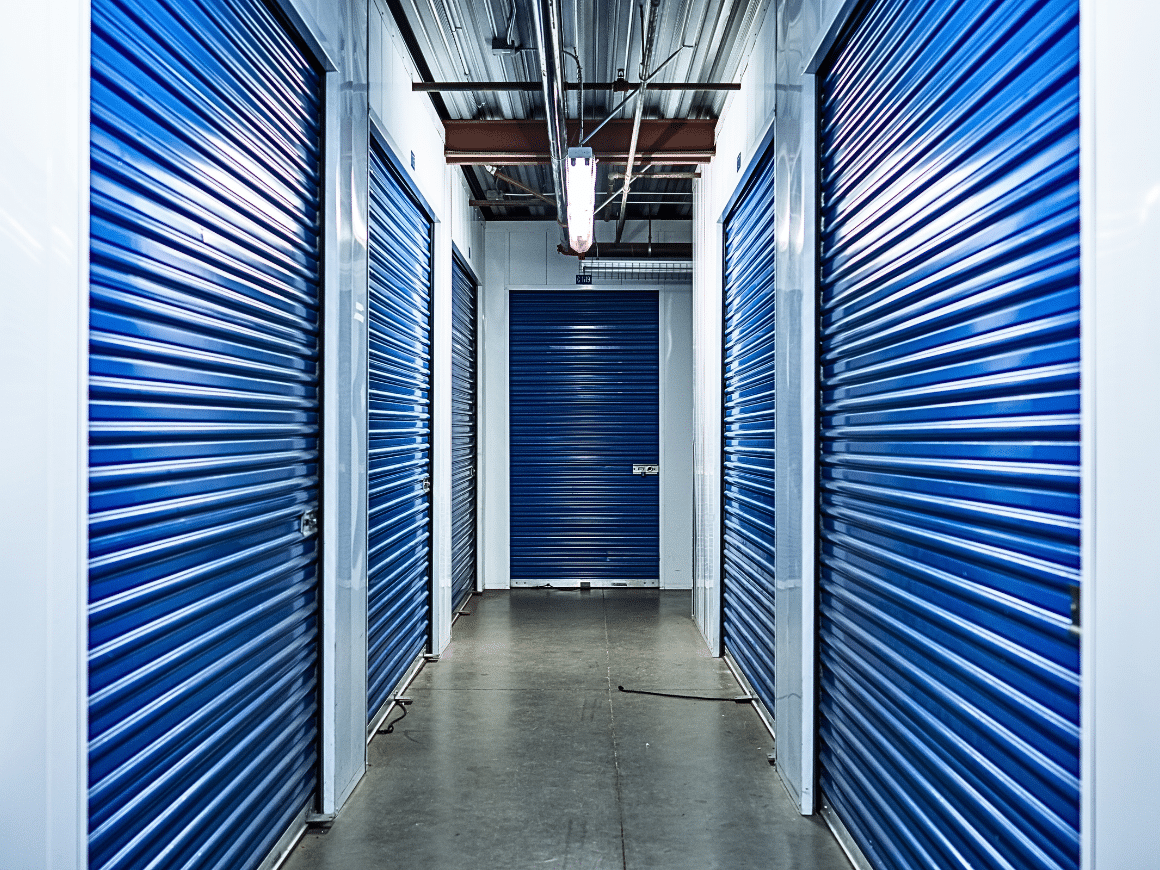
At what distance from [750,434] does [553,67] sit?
2.55 meters

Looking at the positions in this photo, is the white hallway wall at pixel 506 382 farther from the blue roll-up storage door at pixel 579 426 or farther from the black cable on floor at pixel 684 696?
the black cable on floor at pixel 684 696

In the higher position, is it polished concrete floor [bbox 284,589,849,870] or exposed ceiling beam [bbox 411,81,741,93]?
exposed ceiling beam [bbox 411,81,741,93]

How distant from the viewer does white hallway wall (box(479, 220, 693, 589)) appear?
9.39m

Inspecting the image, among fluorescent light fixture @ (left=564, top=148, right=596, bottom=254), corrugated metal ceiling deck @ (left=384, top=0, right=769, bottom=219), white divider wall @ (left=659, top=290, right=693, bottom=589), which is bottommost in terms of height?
white divider wall @ (left=659, top=290, right=693, bottom=589)

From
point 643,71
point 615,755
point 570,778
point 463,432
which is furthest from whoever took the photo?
point 463,432

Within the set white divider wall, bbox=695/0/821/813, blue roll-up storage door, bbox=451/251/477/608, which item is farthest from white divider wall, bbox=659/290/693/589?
white divider wall, bbox=695/0/821/813

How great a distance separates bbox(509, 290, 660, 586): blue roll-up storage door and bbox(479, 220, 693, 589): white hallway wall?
0.12m

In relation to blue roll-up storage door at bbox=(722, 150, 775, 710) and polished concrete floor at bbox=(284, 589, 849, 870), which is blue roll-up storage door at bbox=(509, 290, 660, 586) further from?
blue roll-up storage door at bbox=(722, 150, 775, 710)

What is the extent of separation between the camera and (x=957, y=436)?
224cm

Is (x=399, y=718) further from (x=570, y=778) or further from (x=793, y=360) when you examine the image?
(x=793, y=360)

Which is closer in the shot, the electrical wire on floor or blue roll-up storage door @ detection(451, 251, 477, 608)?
the electrical wire on floor
